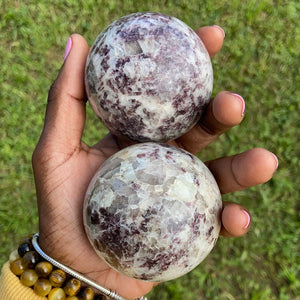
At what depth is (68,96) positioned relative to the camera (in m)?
1.90

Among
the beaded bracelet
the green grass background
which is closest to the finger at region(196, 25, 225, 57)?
the green grass background

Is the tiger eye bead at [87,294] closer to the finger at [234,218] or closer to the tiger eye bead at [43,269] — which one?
the tiger eye bead at [43,269]

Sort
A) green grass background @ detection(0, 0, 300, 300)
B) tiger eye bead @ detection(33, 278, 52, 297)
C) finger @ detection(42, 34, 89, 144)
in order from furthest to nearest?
green grass background @ detection(0, 0, 300, 300) → finger @ detection(42, 34, 89, 144) → tiger eye bead @ detection(33, 278, 52, 297)

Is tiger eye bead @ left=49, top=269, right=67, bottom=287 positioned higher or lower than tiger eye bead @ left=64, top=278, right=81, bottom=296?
higher

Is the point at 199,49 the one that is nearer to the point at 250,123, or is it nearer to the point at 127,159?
the point at 127,159

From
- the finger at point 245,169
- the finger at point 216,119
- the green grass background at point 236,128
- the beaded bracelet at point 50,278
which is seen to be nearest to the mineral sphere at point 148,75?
the finger at point 216,119

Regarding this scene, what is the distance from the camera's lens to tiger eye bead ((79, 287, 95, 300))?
178 cm

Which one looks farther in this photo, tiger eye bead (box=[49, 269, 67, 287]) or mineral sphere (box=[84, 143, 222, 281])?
tiger eye bead (box=[49, 269, 67, 287])

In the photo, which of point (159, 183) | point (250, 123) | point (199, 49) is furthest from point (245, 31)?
point (159, 183)

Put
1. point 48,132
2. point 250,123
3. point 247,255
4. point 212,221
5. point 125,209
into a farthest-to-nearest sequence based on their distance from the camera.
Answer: point 250,123, point 247,255, point 48,132, point 212,221, point 125,209

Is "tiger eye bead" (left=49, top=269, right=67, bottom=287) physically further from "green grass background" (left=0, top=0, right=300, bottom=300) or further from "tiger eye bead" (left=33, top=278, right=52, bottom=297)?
"green grass background" (left=0, top=0, right=300, bottom=300)

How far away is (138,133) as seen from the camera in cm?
172

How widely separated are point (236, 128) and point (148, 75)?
1661mm

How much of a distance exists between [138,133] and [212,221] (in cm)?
49
